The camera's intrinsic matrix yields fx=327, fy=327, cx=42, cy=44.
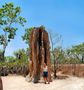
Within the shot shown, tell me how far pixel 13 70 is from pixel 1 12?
7864mm

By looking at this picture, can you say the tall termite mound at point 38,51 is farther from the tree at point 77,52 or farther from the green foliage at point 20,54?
the tree at point 77,52

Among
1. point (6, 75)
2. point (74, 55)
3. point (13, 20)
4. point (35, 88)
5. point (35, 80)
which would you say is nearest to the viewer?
point (35, 88)

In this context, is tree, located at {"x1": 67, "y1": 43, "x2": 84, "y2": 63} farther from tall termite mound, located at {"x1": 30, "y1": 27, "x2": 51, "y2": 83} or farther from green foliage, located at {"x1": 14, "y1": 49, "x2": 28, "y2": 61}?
tall termite mound, located at {"x1": 30, "y1": 27, "x2": 51, "y2": 83}

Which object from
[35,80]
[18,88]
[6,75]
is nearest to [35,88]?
[18,88]

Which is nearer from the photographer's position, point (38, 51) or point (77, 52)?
point (38, 51)

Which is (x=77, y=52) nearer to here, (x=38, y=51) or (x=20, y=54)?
(x=20, y=54)

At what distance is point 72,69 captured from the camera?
115ft

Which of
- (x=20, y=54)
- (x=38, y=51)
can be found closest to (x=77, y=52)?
(x=20, y=54)

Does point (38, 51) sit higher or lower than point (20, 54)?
lower

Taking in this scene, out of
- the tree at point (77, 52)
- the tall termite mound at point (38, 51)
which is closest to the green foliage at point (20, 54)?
the tree at point (77, 52)

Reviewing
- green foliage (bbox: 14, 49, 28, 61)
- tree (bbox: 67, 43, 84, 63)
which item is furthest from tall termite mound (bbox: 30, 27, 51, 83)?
tree (bbox: 67, 43, 84, 63)

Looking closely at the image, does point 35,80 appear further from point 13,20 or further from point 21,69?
point 13,20

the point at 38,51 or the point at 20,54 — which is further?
the point at 20,54

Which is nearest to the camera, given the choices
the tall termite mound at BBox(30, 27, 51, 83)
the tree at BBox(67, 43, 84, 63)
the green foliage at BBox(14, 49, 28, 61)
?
the tall termite mound at BBox(30, 27, 51, 83)
